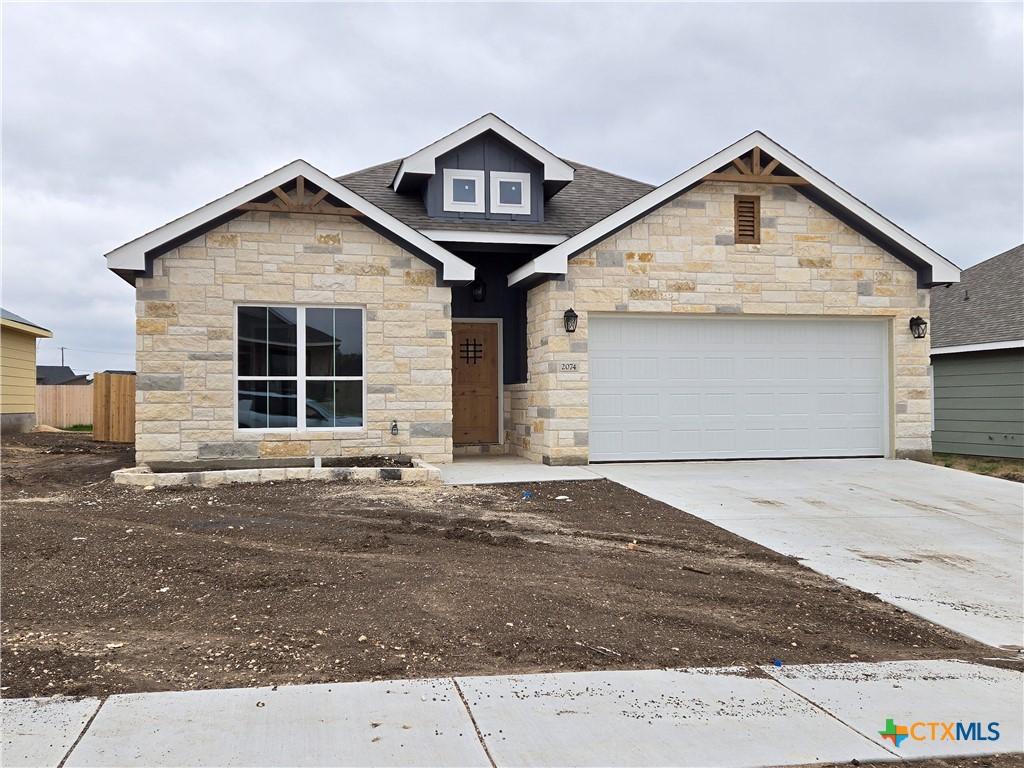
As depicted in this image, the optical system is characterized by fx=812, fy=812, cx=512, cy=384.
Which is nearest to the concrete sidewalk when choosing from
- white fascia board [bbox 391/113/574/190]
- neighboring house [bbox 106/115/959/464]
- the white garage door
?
neighboring house [bbox 106/115/959/464]

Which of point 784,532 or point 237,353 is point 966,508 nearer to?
point 784,532

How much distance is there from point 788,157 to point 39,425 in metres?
24.7

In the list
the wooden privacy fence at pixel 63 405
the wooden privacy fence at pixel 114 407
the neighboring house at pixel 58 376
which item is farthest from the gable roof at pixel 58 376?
the wooden privacy fence at pixel 114 407

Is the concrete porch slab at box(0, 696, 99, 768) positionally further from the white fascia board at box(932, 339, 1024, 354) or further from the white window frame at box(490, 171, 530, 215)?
the white fascia board at box(932, 339, 1024, 354)

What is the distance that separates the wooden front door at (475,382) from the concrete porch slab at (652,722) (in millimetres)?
10754

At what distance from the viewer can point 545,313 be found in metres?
12.8

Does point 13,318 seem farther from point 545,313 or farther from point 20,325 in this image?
point 545,313

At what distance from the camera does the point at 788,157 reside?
13.1m

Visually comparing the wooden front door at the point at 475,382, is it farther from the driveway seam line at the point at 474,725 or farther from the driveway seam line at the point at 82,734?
the driveway seam line at the point at 82,734

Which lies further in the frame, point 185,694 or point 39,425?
point 39,425

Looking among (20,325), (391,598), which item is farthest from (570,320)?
(20,325)

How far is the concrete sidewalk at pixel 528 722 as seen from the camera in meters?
3.46

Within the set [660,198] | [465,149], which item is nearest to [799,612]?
[660,198]

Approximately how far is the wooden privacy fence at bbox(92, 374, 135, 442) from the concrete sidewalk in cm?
1546
